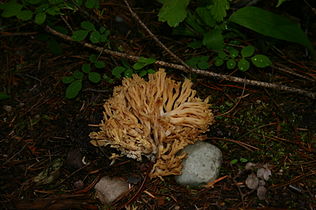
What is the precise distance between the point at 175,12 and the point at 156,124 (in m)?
0.94

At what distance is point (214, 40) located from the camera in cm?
322

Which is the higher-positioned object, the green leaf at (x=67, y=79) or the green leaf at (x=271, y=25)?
the green leaf at (x=271, y=25)

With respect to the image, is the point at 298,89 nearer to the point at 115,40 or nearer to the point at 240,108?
the point at 240,108

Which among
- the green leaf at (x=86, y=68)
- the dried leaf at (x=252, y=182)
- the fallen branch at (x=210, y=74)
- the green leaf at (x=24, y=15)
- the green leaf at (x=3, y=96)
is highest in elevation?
the green leaf at (x=24, y=15)

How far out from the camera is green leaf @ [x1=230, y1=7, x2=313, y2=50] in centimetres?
299

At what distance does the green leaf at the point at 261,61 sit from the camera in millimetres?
3098

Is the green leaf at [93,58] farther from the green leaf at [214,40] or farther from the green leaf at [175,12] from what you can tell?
the green leaf at [214,40]

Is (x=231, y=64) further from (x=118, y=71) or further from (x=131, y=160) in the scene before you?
(x=131, y=160)

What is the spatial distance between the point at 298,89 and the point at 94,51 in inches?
81.2

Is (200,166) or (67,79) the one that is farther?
(67,79)

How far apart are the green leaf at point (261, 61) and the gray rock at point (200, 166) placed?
89 centimetres

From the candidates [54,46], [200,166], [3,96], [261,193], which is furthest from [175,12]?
[3,96]

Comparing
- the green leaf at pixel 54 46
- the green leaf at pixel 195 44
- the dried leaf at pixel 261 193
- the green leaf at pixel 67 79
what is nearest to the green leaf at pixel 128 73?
the green leaf at pixel 67 79

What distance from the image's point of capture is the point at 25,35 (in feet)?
12.7
